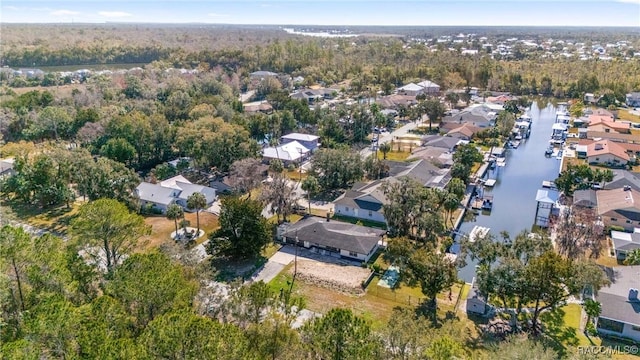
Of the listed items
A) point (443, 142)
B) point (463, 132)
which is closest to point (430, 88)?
point (463, 132)

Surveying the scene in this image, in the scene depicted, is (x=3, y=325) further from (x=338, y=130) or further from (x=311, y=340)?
(x=338, y=130)

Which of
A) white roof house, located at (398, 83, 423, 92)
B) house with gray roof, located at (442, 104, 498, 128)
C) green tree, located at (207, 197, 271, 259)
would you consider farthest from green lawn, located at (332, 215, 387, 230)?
white roof house, located at (398, 83, 423, 92)

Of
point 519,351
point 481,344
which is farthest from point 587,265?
point 519,351

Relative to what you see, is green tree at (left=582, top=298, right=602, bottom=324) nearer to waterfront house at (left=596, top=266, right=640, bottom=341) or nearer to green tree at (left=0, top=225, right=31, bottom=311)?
waterfront house at (left=596, top=266, right=640, bottom=341)

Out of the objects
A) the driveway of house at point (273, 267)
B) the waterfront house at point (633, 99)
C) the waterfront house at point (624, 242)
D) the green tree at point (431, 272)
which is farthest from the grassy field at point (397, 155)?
the waterfront house at point (633, 99)

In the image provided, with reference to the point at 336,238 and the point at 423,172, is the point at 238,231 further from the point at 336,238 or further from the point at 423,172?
the point at 423,172

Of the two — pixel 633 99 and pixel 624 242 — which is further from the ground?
pixel 633 99
